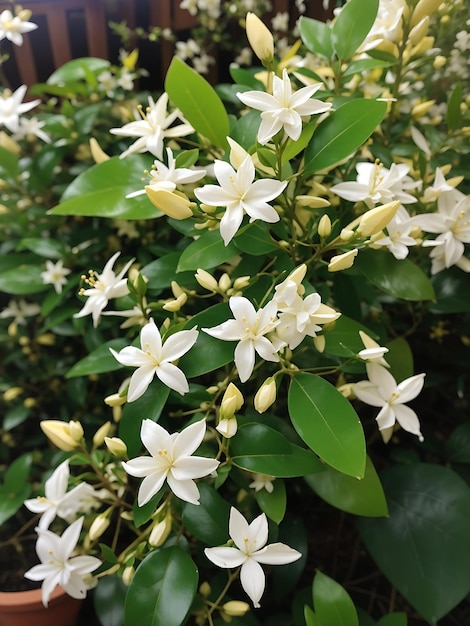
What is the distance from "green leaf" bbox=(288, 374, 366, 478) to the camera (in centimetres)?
51

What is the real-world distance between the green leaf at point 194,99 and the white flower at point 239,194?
0.17m

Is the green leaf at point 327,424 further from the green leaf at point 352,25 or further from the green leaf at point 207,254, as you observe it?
the green leaf at point 352,25

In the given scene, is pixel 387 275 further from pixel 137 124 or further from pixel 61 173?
pixel 61 173

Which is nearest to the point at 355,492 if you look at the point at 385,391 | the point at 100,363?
the point at 385,391

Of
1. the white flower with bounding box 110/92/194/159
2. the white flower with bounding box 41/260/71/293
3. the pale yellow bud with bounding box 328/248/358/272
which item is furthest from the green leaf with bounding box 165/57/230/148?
the white flower with bounding box 41/260/71/293

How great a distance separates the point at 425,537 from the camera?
2.51 feet

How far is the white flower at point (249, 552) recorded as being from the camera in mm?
544

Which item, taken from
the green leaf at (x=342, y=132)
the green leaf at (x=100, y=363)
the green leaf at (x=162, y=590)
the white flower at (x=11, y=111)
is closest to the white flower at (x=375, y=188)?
the green leaf at (x=342, y=132)

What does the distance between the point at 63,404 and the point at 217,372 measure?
0.35m

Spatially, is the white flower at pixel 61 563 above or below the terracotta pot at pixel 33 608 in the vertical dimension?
above

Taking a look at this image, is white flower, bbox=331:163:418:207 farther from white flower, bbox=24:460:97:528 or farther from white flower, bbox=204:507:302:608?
white flower, bbox=24:460:97:528

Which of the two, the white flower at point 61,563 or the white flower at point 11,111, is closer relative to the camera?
the white flower at point 61,563

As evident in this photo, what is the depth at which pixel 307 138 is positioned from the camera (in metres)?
0.61

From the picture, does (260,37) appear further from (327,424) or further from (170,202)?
(327,424)
